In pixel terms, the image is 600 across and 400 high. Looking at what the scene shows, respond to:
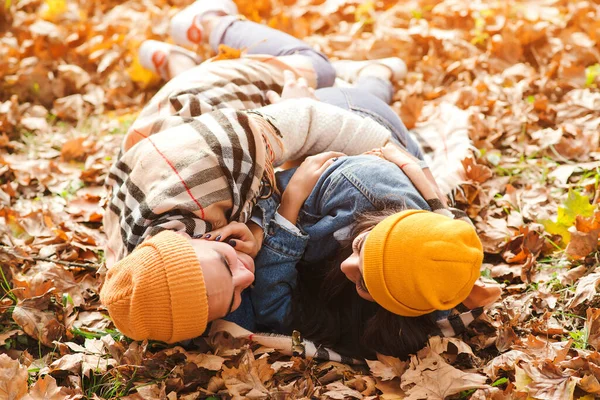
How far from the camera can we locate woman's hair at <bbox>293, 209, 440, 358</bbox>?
2.11 meters

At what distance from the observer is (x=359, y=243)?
1.98 meters

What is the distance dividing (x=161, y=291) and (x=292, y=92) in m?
1.47

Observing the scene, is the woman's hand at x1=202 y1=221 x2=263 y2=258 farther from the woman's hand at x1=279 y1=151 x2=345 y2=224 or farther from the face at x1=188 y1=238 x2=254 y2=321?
the woman's hand at x1=279 y1=151 x2=345 y2=224

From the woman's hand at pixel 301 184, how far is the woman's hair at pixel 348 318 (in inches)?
9.9

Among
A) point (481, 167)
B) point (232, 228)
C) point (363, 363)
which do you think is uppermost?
point (232, 228)

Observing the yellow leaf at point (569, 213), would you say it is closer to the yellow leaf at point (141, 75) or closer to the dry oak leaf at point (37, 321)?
the dry oak leaf at point (37, 321)

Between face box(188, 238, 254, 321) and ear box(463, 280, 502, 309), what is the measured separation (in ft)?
2.83

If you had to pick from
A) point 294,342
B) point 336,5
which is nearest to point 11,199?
point 294,342

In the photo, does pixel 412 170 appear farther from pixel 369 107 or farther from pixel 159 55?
pixel 159 55

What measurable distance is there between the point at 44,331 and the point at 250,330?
0.83 meters

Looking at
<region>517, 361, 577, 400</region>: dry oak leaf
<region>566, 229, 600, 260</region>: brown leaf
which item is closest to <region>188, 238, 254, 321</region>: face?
<region>517, 361, 577, 400</region>: dry oak leaf

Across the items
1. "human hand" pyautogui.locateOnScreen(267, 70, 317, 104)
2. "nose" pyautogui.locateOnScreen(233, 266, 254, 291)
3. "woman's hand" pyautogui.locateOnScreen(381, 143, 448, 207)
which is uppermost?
"human hand" pyautogui.locateOnScreen(267, 70, 317, 104)

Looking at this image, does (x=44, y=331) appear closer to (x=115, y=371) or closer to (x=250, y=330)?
(x=115, y=371)

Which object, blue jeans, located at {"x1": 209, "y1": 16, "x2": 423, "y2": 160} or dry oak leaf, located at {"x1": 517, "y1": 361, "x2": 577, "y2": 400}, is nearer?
dry oak leaf, located at {"x1": 517, "y1": 361, "x2": 577, "y2": 400}
